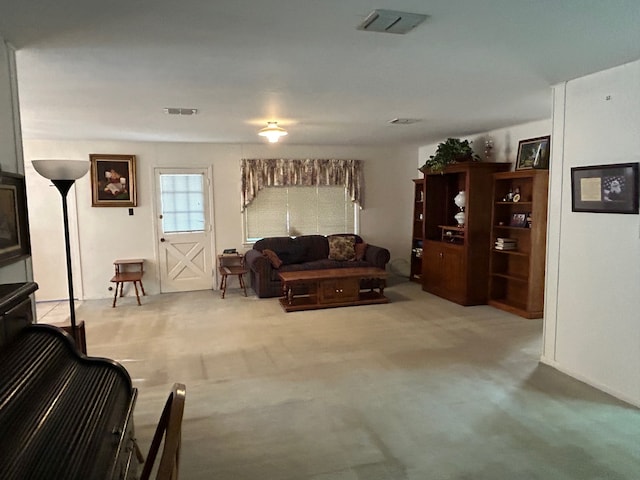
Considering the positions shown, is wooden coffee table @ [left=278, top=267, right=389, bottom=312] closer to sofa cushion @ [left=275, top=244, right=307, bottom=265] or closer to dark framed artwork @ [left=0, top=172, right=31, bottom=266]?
sofa cushion @ [left=275, top=244, right=307, bottom=265]

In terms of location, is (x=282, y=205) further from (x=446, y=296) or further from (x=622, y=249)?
(x=622, y=249)

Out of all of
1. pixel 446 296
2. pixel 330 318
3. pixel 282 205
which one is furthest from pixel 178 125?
pixel 446 296

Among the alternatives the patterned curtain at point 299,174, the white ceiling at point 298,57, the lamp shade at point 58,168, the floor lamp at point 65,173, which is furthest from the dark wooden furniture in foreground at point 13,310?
the patterned curtain at point 299,174

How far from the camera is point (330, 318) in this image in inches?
207

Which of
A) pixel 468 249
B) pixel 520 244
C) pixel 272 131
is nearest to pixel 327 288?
pixel 468 249

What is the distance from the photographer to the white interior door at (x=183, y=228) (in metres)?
6.67

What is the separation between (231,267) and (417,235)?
3.16m

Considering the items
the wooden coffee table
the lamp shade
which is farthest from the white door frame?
the lamp shade

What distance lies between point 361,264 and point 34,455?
221 inches

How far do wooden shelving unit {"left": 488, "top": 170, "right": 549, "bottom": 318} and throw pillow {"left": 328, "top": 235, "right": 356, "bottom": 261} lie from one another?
2.17 metres

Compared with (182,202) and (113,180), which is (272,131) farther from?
(113,180)

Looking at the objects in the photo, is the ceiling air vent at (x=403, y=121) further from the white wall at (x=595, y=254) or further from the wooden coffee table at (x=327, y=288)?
the wooden coffee table at (x=327, y=288)

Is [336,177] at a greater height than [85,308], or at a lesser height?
greater

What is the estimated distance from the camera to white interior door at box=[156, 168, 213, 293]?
6672 millimetres
